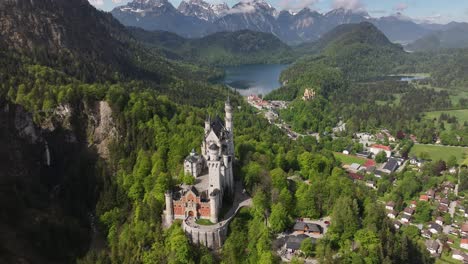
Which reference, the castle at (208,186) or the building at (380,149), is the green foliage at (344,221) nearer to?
the castle at (208,186)

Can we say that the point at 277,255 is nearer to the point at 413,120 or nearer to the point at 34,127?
the point at 34,127

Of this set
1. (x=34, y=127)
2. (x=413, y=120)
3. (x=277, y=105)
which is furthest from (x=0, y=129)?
(x=413, y=120)

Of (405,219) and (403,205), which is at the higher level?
(403,205)

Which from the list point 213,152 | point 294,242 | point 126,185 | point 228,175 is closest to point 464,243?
point 294,242

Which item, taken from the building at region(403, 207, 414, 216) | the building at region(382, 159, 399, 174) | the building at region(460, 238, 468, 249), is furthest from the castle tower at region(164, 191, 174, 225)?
the building at region(382, 159, 399, 174)

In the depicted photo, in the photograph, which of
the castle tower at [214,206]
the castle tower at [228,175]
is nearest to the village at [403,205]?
the castle tower at [214,206]

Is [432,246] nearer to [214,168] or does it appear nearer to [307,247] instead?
[307,247]
